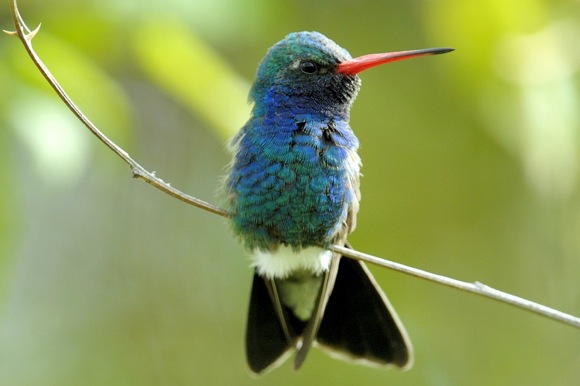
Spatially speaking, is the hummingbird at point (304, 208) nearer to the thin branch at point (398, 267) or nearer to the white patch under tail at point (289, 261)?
the white patch under tail at point (289, 261)

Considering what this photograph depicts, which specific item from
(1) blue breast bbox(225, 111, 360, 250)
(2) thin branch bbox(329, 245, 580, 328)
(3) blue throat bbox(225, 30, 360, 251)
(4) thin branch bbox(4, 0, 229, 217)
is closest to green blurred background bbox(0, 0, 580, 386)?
(3) blue throat bbox(225, 30, 360, 251)

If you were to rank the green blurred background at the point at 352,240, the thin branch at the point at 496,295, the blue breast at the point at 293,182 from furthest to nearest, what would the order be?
the green blurred background at the point at 352,240, the blue breast at the point at 293,182, the thin branch at the point at 496,295

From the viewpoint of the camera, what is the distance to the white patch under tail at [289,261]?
2.97m

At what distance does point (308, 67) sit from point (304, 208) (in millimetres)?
607

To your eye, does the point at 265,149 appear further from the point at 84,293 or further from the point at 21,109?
the point at 84,293

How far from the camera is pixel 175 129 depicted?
17.7 feet

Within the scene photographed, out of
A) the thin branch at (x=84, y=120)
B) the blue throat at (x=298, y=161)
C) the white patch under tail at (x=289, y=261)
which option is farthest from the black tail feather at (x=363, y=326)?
the thin branch at (x=84, y=120)

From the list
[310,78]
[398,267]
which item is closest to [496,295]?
[398,267]

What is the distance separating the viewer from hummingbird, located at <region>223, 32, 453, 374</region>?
9.16 feet

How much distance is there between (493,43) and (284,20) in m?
1.50

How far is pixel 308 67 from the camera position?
305 centimetres

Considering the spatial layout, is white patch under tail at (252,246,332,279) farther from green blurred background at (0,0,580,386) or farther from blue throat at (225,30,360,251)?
green blurred background at (0,0,580,386)

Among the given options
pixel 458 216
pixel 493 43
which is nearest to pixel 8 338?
pixel 458 216

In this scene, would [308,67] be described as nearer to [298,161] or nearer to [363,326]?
[298,161]
